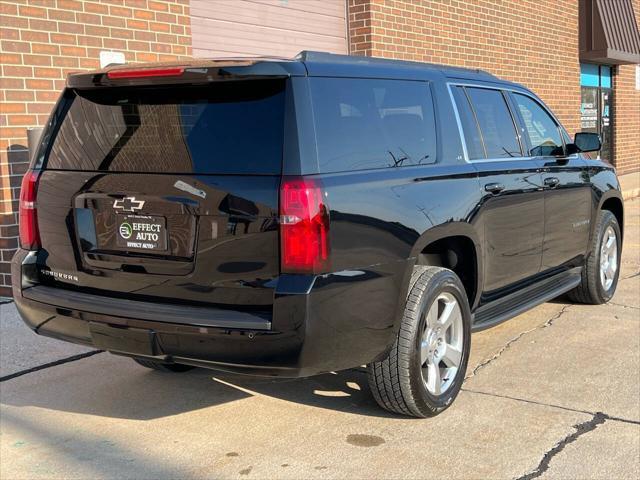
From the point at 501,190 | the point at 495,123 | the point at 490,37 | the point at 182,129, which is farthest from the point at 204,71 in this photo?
the point at 490,37

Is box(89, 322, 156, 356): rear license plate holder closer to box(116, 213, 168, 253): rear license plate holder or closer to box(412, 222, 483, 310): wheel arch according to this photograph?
box(116, 213, 168, 253): rear license plate holder

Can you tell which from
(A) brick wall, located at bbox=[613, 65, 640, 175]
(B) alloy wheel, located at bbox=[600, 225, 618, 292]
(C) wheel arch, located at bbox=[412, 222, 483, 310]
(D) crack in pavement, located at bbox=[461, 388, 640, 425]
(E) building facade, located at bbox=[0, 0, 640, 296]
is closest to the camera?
(D) crack in pavement, located at bbox=[461, 388, 640, 425]

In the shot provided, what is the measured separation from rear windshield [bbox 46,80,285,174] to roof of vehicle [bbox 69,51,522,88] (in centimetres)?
8

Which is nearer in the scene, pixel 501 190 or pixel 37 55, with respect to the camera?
pixel 501 190

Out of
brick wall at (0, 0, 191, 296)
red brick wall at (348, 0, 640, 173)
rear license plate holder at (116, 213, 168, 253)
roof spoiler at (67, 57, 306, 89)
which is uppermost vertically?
red brick wall at (348, 0, 640, 173)

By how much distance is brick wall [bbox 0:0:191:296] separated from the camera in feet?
22.9

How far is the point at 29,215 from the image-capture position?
14.0ft

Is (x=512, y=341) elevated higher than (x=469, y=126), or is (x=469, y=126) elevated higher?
(x=469, y=126)

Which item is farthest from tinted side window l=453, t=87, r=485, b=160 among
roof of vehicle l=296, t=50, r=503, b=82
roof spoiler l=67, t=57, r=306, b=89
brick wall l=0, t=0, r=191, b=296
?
brick wall l=0, t=0, r=191, b=296

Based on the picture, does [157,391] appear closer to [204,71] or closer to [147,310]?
[147,310]

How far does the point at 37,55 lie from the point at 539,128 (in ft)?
14.7

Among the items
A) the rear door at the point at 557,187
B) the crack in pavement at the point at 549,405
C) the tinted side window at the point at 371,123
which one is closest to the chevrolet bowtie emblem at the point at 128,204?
the tinted side window at the point at 371,123

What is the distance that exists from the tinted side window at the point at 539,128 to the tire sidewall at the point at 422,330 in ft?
5.47

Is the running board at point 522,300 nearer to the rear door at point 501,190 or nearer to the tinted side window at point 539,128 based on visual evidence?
the rear door at point 501,190
